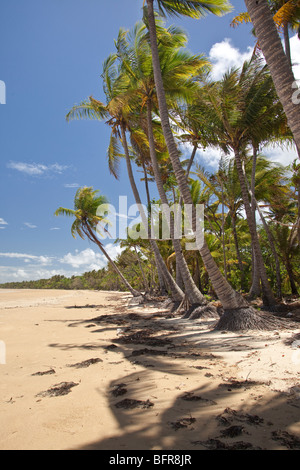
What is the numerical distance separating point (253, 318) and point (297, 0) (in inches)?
332

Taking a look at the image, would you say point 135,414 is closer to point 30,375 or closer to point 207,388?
point 207,388

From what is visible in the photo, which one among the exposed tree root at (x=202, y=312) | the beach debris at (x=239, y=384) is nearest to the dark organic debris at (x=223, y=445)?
the beach debris at (x=239, y=384)

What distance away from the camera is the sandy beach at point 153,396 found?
7.36ft

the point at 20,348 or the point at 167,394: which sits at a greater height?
the point at 167,394

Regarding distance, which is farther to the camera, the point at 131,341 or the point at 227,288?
the point at 227,288

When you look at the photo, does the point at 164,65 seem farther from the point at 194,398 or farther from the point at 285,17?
the point at 194,398

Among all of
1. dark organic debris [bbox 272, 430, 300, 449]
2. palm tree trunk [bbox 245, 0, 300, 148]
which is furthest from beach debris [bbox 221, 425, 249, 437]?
palm tree trunk [bbox 245, 0, 300, 148]

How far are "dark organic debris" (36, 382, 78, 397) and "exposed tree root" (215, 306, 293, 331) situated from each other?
453cm

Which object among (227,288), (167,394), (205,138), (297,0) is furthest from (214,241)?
(167,394)

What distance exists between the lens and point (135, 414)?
8.80ft

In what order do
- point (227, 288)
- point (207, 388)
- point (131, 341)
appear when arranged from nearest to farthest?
point (207, 388), point (131, 341), point (227, 288)

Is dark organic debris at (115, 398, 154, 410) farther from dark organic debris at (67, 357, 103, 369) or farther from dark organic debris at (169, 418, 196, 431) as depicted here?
dark organic debris at (67, 357, 103, 369)

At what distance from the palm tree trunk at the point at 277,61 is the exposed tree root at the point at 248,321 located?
4.55m

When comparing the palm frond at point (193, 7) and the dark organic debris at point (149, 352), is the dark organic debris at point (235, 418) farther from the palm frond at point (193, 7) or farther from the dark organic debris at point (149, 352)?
the palm frond at point (193, 7)
